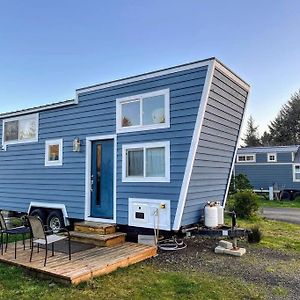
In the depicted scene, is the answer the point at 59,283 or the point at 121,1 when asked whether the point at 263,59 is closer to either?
the point at 121,1

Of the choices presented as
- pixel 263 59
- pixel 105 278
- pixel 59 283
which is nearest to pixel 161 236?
pixel 105 278

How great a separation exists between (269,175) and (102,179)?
58.6 ft

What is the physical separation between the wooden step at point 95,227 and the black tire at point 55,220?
1.00m

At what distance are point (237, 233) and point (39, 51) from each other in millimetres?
11083

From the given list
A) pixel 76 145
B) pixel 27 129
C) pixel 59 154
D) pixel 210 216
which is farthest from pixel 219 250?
pixel 27 129

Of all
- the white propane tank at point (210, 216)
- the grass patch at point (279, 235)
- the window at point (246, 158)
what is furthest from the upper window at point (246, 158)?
the white propane tank at point (210, 216)

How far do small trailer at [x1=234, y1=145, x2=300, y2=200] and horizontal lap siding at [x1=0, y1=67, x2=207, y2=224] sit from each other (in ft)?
55.0

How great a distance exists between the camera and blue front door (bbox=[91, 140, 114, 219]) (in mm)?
7359

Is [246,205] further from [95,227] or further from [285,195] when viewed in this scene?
[285,195]

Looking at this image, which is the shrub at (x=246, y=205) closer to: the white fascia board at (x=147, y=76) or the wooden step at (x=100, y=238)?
the wooden step at (x=100, y=238)

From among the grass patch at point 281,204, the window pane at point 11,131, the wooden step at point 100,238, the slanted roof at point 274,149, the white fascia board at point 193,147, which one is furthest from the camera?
the slanted roof at point 274,149

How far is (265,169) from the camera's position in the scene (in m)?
22.8

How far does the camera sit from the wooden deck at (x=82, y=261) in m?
4.60

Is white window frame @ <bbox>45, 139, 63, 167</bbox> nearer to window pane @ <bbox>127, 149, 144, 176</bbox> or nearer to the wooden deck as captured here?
window pane @ <bbox>127, 149, 144, 176</bbox>
